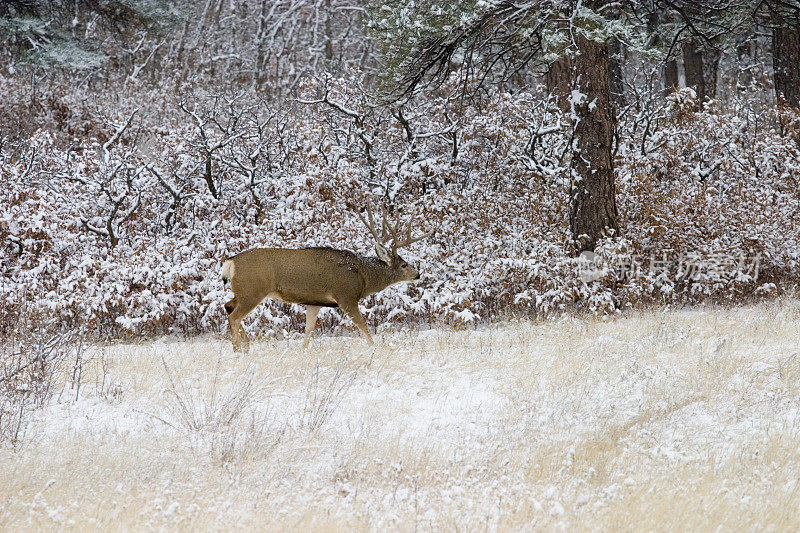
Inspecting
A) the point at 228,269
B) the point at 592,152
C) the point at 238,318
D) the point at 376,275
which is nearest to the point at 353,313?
the point at 376,275

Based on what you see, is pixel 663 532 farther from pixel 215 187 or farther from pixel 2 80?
pixel 2 80

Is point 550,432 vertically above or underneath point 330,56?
underneath

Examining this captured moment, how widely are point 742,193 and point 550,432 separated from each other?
831 centimetres

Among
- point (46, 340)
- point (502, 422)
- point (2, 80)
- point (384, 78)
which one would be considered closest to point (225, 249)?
point (384, 78)

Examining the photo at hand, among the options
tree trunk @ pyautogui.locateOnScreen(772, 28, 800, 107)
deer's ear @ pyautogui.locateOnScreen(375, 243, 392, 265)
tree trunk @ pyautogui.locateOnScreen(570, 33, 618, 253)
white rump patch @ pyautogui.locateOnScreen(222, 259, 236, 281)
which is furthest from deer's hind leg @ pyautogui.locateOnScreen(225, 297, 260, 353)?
tree trunk @ pyautogui.locateOnScreen(772, 28, 800, 107)

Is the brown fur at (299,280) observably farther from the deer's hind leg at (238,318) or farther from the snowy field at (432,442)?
the snowy field at (432,442)

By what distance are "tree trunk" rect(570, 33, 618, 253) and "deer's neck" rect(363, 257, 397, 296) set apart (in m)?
2.77

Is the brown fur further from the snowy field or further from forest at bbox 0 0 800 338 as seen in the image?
forest at bbox 0 0 800 338

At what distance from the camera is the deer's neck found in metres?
9.59

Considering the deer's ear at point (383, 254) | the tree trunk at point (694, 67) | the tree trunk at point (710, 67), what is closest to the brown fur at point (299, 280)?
the deer's ear at point (383, 254)

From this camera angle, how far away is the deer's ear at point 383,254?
32.2 ft

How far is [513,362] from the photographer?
750cm

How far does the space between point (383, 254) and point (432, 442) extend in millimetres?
4690

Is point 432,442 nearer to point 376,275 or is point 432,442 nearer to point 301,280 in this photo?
point 301,280
